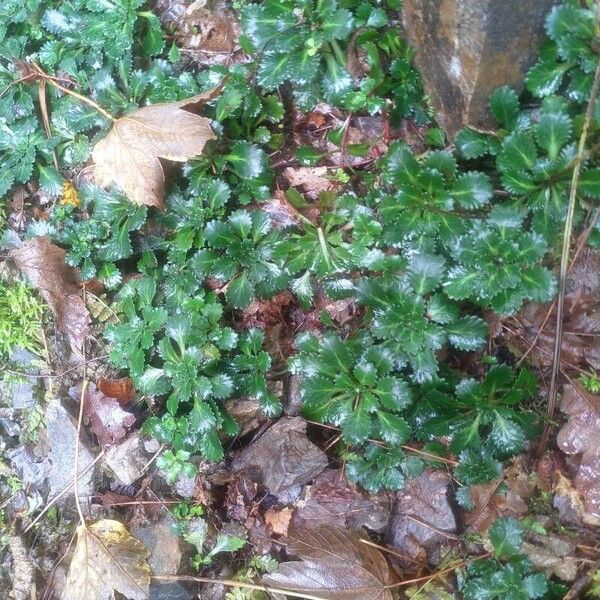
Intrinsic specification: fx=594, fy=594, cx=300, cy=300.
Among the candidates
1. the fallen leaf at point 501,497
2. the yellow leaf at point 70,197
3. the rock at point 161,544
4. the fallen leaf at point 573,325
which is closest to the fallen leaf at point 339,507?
the fallen leaf at point 501,497

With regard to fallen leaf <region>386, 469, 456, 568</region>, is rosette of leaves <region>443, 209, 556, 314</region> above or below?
above

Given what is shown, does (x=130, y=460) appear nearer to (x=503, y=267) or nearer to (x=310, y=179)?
(x=310, y=179)

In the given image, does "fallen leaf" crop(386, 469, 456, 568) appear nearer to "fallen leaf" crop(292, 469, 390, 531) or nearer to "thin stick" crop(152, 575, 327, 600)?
"fallen leaf" crop(292, 469, 390, 531)

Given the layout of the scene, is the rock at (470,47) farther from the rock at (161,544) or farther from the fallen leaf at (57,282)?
the rock at (161,544)

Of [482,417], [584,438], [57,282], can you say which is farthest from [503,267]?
[57,282]

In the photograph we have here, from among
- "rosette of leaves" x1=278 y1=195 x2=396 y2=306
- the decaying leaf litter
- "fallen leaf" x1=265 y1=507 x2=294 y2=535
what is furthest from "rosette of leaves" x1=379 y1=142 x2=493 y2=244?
"fallen leaf" x1=265 y1=507 x2=294 y2=535

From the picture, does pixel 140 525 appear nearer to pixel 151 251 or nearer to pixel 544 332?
pixel 151 251

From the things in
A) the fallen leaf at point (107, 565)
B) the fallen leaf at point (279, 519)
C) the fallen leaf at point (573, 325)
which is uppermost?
the fallen leaf at point (573, 325)
